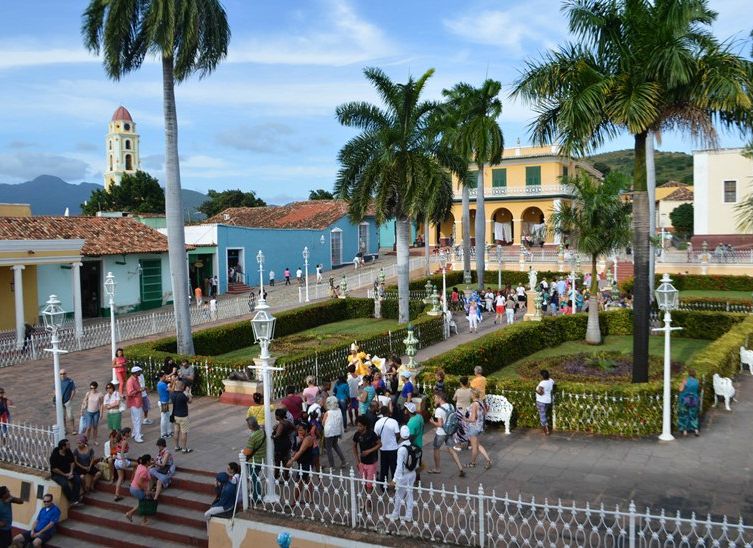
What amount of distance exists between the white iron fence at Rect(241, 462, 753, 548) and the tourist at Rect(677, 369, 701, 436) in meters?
3.75

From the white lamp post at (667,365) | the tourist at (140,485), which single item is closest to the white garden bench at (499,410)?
the white lamp post at (667,365)

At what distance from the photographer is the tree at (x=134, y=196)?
64.9 m

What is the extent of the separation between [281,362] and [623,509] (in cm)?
890

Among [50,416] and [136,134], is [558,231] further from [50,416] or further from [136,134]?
[136,134]

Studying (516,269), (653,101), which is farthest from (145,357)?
(516,269)

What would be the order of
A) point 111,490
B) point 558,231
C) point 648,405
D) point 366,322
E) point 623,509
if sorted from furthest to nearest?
point 366,322
point 558,231
point 648,405
point 111,490
point 623,509

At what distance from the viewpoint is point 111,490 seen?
11070mm

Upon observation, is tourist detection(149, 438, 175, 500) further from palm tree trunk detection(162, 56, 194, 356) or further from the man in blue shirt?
palm tree trunk detection(162, 56, 194, 356)

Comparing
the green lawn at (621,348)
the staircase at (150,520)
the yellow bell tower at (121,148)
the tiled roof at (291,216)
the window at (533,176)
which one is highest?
the yellow bell tower at (121,148)

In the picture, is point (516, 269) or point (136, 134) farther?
point (136, 134)

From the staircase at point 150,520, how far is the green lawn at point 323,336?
29.8 ft

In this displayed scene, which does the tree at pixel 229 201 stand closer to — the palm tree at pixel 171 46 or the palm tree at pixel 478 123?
the palm tree at pixel 478 123

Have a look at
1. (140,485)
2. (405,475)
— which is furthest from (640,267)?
(140,485)

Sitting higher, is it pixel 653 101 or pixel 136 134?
pixel 136 134
